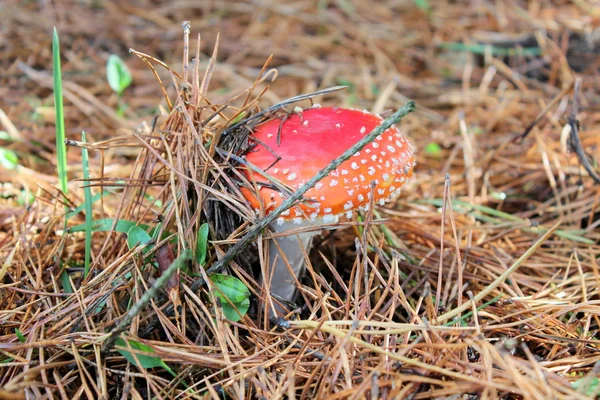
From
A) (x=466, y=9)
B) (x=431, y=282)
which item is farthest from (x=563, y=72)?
(x=431, y=282)

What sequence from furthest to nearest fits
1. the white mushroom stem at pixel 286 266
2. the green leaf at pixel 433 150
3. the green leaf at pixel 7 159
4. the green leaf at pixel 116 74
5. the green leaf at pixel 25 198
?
1. the green leaf at pixel 433 150
2. the green leaf at pixel 116 74
3. the green leaf at pixel 7 159
4. the green leaf at pixel 25 198
5. the white mushroom stem at pixel 286 266

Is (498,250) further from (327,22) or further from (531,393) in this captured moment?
(327,22)

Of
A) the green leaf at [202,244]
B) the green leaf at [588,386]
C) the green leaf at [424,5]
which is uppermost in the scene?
the green leaf at [424,5]

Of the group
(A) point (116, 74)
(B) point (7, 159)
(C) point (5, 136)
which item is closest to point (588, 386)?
(B) point (7, 159)

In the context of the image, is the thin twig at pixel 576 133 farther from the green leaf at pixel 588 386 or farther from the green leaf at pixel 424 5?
the green leaf at pixel 424 5

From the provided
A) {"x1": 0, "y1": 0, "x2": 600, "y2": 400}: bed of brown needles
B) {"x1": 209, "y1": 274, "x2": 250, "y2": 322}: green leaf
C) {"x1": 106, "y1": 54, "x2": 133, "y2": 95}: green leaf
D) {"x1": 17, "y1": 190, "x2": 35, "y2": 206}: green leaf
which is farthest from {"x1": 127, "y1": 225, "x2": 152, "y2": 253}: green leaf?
{"x1": 106, "y1": 54, "x2": 133, "y2": 95}: green leaf

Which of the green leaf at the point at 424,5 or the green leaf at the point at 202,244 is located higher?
the green leaf at the point at 424,5

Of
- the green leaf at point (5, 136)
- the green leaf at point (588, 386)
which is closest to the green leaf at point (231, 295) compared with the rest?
the green leaf at point (588, 386)

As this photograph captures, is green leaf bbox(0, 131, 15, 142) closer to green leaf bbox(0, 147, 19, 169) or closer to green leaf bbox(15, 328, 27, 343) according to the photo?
green leaf bbox(0, 147, 19, 169)
